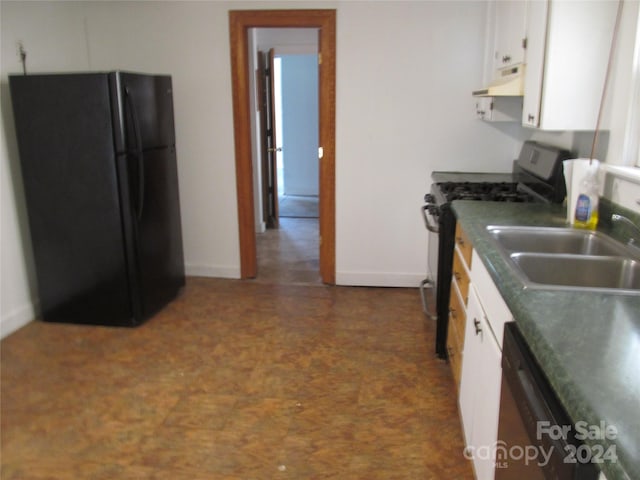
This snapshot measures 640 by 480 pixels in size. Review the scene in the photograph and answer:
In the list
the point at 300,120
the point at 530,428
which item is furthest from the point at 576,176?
the point at 300,120

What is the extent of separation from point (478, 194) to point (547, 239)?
0.88m

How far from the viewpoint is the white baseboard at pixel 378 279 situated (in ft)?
13.6

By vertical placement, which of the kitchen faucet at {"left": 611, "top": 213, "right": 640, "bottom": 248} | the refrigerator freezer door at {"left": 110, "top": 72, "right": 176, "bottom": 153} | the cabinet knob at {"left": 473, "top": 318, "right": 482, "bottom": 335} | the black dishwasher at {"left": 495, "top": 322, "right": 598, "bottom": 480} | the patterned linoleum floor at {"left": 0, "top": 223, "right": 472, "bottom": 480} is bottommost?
the patterned linoleum floor at {"left": 0, "top": 223, "right": 472, "bottom": 480}

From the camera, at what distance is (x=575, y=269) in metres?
1.86

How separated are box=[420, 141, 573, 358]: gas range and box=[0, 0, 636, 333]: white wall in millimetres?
504

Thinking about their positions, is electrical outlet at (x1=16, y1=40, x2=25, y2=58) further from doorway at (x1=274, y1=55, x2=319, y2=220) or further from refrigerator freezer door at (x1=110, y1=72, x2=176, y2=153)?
doorway at (x1=274, y1=55, x2=319, y2=220)

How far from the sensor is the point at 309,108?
7340 millimetres

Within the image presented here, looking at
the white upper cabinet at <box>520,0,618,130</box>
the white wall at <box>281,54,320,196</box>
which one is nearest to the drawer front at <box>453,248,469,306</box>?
the white upper cabinet at <box>520,0,618,130</box>

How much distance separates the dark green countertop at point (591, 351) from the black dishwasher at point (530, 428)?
0.04 meters

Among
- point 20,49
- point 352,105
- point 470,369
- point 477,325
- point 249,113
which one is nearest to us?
point 477,325

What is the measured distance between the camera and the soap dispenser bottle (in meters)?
2.19

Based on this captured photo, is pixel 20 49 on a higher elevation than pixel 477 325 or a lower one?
higher

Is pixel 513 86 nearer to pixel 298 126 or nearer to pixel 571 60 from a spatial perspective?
pixel 571 60

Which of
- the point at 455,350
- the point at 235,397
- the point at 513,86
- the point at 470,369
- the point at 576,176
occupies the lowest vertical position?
the point at 235,397
